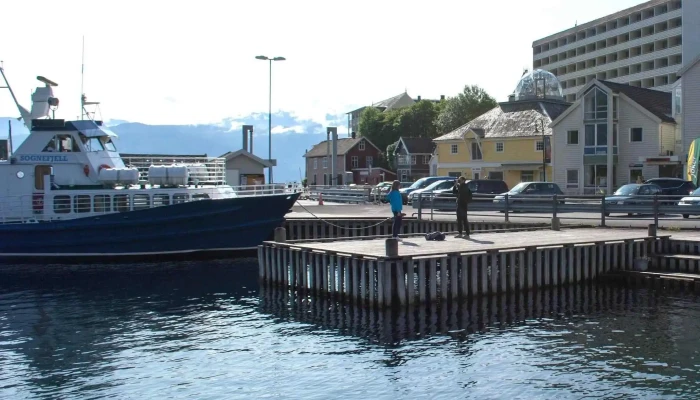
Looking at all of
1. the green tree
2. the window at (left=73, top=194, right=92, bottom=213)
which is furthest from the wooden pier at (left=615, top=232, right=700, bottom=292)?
the green tree

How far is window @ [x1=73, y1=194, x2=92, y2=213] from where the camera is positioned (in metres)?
30.3

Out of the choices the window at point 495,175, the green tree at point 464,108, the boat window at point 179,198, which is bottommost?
the boat window at point 179,198

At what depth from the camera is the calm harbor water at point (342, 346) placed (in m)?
13.8

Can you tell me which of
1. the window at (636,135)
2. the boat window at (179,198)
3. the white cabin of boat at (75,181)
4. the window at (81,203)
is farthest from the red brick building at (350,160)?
the window at (81,203)

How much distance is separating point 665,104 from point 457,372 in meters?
52.8

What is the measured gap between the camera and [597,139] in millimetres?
60219

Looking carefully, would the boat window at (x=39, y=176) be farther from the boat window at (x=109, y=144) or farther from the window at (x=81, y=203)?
the boat window at (x=109, y=144)

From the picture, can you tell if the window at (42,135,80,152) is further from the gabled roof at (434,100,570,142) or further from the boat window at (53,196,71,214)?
the gabled roof at (434,100,570,142)

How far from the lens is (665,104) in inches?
2409

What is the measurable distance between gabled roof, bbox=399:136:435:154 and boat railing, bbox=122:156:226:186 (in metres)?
66.7

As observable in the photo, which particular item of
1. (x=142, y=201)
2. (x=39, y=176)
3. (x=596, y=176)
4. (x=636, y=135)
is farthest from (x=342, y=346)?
(x=596, y=176)

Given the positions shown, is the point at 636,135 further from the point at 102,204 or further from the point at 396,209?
the point at 102,204

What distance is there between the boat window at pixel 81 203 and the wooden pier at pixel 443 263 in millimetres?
8954

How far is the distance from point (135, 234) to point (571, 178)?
137ft
